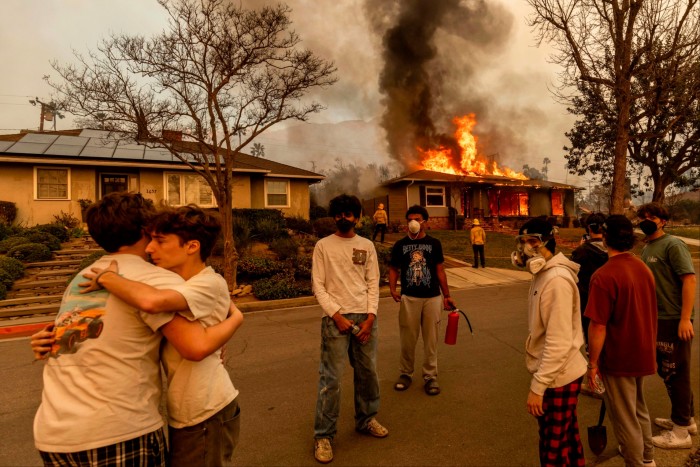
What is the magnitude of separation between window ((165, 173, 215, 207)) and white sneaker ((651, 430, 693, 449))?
18.4 metres

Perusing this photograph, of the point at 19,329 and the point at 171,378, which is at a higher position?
the point at 171,378

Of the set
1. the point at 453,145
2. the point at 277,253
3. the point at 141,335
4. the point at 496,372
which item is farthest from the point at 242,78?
the point at 453,145

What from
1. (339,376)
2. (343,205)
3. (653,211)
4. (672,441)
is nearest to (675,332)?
(672,441)

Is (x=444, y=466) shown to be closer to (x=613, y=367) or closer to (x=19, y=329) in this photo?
(x=613, y=367)

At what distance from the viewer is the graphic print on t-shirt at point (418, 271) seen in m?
4.42

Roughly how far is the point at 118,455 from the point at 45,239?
49.6ft

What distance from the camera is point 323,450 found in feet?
9.98

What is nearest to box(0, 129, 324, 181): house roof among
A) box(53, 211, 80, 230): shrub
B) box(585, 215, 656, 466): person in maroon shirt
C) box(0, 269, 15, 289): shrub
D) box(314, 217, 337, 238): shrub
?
box(53, 211, 80, 230): shrub

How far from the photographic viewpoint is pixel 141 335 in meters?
1.55

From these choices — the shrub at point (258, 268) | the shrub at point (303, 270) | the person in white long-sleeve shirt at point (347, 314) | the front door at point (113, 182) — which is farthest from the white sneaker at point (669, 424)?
the front door at point (113, 182)

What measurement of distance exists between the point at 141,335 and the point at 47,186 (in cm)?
1920

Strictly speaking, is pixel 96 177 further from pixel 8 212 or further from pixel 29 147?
pixel 8 212

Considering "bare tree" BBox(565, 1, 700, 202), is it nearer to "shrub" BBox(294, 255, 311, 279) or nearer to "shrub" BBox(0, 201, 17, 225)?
"shrub" BBox(294, 255, 311, 279)

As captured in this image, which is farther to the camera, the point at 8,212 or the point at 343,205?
the point at 8,212
